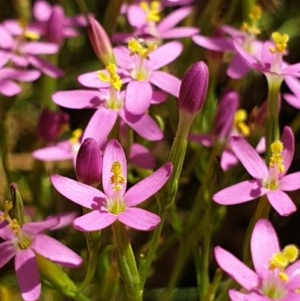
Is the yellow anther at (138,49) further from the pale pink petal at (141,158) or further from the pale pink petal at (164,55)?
the pale pink petal at (141,158)

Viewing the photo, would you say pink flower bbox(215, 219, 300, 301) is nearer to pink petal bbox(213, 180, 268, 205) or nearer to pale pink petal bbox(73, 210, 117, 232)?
pink petal bbox(213, 180, 268, 205)

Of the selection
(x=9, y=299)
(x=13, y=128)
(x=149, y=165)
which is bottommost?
(x=13, y=128)

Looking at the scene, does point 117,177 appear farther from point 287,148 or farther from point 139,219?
point 287,148

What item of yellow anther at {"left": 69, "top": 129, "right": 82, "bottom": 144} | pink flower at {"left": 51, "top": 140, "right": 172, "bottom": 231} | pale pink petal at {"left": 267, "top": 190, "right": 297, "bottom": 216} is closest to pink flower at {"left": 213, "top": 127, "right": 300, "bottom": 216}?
pale pink petal at {"left": 267, "top": 190, "right": 297, "bottom": 216}

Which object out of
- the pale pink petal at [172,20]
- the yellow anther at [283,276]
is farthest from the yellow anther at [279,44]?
the yellow anther at [283,276]

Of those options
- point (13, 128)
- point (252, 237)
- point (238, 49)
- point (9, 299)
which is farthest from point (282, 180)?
point (13, 128)

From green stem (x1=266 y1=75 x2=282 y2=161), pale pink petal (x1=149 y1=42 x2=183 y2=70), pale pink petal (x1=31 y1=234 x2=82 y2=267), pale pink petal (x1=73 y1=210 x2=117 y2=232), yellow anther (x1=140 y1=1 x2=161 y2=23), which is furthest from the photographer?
yellow anther (x1=140 y1=1 x2=161 y2=23)

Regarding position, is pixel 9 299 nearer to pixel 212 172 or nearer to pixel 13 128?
pixel 212 172
